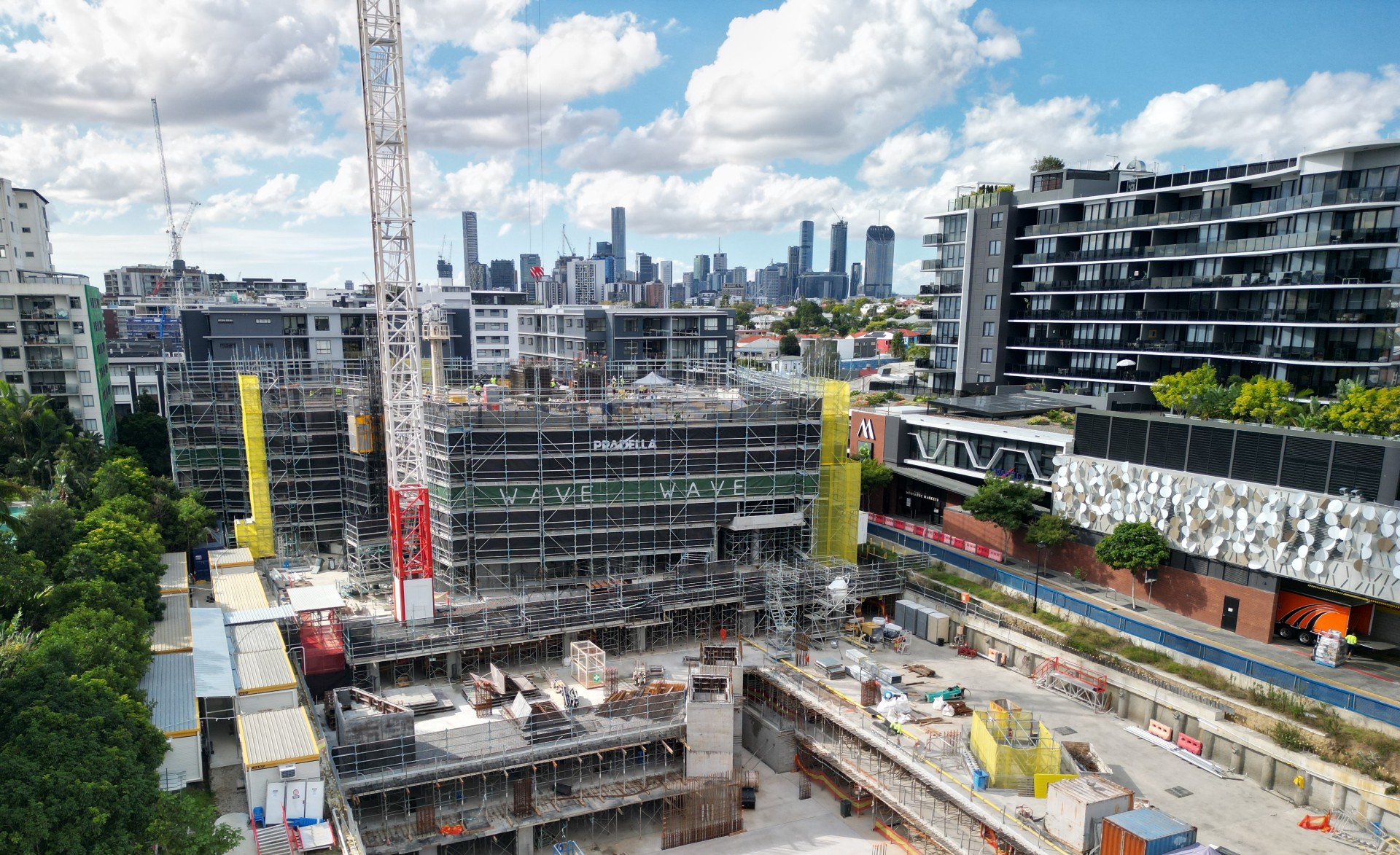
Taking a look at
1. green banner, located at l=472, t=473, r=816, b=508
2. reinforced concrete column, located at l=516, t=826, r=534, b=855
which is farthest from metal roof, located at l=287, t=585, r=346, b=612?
reinforced concrete column, located at l=516, t=826, r=534, b=855

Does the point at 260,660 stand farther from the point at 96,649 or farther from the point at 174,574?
the point at 174,574

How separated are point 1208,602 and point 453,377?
54.4 meters

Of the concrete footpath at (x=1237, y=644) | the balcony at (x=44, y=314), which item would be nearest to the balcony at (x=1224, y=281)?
the concrete footpath at (x=1237, y=644)

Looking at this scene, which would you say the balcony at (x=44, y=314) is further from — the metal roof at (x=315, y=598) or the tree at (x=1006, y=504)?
the tree at (x=1006, y=504)

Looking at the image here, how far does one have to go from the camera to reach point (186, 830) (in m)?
15.4

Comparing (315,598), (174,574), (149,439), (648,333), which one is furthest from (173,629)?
(648,333)

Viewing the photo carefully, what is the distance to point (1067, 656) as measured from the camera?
3062 centimetres

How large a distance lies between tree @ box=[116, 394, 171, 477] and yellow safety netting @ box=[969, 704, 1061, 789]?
2056 inches

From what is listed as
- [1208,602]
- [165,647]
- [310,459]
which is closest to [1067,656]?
[1208,602]

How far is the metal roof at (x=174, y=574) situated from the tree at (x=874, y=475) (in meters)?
31.2

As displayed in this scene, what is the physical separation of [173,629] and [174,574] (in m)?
5.59

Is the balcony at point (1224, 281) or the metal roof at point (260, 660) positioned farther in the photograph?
the balcony at point (1224, 281)

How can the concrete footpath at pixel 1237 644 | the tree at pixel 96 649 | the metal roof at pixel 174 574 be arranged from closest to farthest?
1. the tree at pixel 96 649
2. the concrete footpath at pixel 1237 644
3. the metal roof at pixel 174 574

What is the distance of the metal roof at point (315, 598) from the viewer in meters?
30.0
